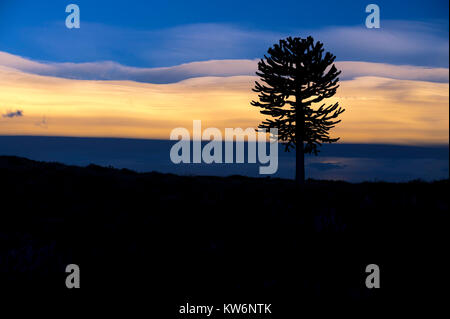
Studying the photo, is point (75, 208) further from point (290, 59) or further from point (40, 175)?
point (290, 59)

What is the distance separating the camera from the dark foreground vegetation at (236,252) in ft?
16.8

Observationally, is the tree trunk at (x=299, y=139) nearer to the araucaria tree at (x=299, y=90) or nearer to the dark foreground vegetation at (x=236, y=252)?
the araucaria tree at (x=299, y=90)

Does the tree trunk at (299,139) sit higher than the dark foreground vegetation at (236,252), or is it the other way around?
the tree trunk at (299,139)

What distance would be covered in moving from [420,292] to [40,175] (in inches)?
664

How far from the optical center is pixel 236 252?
655 centimetres

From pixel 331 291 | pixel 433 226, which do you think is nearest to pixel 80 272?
pixel 331 291

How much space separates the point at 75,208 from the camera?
11961 millimetres

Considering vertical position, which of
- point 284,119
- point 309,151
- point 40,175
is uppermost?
point 284,119

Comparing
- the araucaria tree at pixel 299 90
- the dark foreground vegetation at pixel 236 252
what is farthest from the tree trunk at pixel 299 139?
the dark foreground vegetation at pixel 236 252

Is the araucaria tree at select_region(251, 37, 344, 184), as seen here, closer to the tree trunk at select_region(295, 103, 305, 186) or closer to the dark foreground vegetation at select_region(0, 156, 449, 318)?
the tree trunk at select_region(295, 103, 305, 186)

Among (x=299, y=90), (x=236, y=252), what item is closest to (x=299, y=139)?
(x=299, y=90)

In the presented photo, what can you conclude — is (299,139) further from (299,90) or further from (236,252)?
(236,252)

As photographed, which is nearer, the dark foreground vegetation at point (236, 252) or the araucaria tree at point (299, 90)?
the dark foreground vegetation at point (236, 252)
